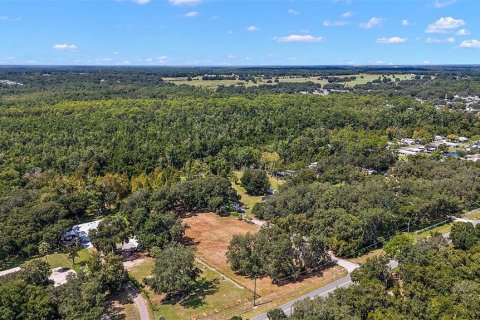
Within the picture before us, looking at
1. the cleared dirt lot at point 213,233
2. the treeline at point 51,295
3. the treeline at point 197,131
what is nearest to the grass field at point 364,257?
the cleared dirt lot at point 213,233

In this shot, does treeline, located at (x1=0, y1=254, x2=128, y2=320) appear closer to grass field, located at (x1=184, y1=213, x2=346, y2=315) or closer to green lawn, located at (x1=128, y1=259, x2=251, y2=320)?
green lawn, located at (x1=128, y1=259, x2=251, y2=320)

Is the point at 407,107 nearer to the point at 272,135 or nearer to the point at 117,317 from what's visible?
the point at 272,135

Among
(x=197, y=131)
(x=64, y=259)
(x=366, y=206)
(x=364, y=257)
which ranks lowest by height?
(x=364, y=257)

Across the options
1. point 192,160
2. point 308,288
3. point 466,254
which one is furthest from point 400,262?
point 192,160

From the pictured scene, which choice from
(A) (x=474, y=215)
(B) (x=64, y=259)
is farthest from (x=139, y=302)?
(A) (x=474, y=215)

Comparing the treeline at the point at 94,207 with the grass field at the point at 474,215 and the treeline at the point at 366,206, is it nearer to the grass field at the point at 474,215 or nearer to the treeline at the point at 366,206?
the treeline at the point at 366,206

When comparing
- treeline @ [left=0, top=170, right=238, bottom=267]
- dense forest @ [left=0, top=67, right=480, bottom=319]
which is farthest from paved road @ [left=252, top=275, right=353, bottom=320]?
treeline @ [left=0, top=170, right=238, bottom=267]

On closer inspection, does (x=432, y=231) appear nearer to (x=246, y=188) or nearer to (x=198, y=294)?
(x=246, y=188)

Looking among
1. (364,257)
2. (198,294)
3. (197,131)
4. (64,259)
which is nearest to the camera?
(198,294)
